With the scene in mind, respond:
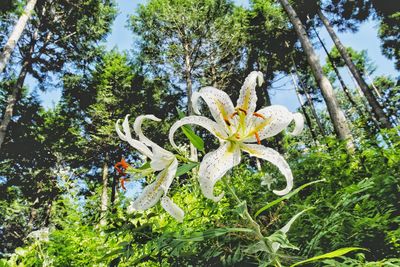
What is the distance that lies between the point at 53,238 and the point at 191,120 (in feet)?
7.31

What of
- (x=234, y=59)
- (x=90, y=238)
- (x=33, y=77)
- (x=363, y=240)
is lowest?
(x=363, y=240)

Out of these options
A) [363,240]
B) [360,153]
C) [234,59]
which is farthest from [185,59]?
[363,240]

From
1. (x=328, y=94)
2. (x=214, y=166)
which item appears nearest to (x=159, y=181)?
(x=214, y=166)

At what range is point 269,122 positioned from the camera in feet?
2.84

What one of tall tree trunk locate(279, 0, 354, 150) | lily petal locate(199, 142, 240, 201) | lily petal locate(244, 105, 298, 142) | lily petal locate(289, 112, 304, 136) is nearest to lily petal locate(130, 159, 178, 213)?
lily petal locate(199, 142, 240, 201)

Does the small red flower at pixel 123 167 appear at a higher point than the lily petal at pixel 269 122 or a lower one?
higher

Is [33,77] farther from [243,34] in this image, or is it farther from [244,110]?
[244,110]

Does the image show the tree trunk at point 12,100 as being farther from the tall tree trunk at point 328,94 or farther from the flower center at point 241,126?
the flower center at point 241,126

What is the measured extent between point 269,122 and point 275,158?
0.35ft

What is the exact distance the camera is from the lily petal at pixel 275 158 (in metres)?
0.77

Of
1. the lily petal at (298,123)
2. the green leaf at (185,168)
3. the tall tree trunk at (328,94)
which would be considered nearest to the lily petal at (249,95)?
the lily petal at (298,123)

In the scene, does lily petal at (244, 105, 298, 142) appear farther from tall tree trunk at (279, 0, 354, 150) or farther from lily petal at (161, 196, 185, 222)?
tall tree trunk at (279, 0, 354, 150)

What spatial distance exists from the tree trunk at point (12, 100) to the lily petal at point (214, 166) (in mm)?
9663

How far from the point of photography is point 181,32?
14242 millimetres
